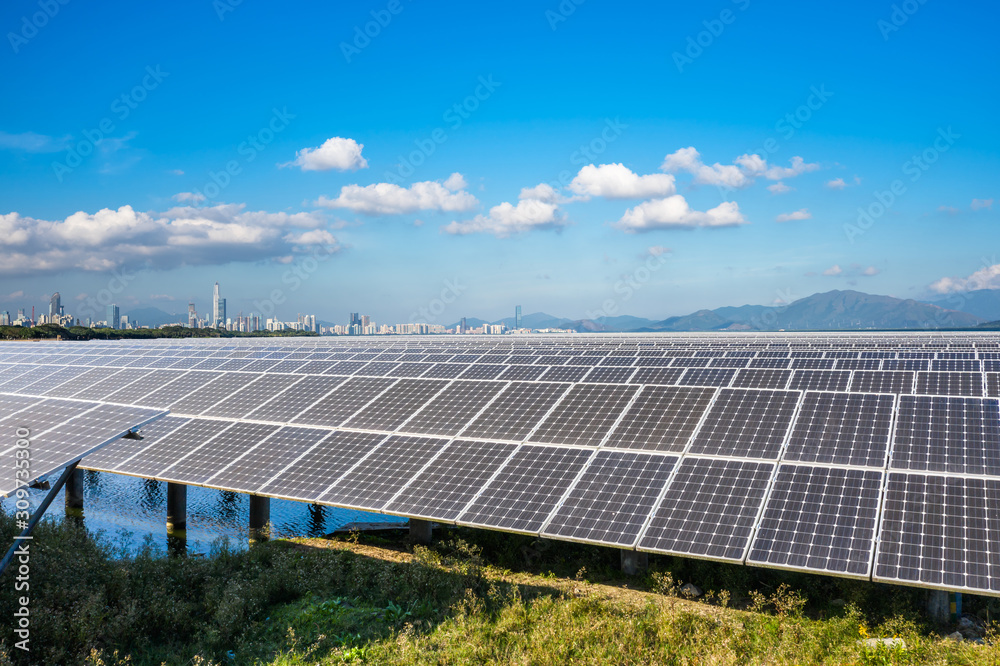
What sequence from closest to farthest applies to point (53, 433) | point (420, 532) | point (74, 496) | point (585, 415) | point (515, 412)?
point (53, 433)
point (585, 415)
point (420, 532)
point (515, 412)
point (74, 496)

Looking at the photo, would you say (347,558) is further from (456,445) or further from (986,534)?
(986,534)

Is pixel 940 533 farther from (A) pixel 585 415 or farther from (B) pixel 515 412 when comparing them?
(B) pixel 515 412

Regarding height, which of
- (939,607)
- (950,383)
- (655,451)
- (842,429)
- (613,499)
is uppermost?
(950,383)

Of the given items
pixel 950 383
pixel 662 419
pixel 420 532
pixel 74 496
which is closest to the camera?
pixel 662 419

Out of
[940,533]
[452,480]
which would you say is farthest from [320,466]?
[940,533]

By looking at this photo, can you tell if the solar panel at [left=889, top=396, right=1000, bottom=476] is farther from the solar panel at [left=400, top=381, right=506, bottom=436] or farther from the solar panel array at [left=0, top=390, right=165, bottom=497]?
the solar panel array at [left=0, top=390, right=165, bottom=497]

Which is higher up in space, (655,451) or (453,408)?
(453,408)

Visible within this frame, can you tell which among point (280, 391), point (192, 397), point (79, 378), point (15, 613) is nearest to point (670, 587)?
point (15, 613)
